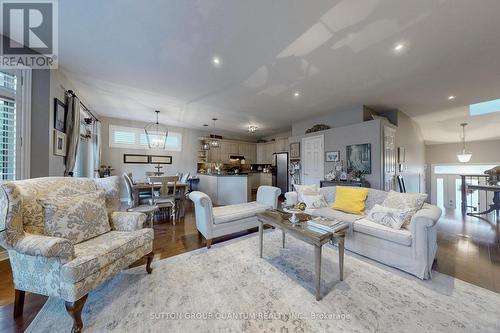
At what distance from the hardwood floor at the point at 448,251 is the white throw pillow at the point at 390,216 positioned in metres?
0.68

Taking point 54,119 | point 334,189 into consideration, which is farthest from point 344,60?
point 54,119

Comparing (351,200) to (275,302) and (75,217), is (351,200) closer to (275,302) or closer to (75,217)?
(275,302)

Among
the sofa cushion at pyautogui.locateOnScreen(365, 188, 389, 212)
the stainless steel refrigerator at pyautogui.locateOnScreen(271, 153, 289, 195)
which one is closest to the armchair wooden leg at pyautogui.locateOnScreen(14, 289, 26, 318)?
the sofa cushion at pyautogui.locateOnScreen(365, 188, 389, 212)

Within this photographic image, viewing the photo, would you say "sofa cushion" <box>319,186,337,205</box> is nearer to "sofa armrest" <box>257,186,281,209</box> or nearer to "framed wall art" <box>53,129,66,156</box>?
"sofa armrest" <box>257,186,281,209</box>

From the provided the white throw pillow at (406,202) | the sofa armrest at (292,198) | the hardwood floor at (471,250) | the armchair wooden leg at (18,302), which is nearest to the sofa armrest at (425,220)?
the white throw pillow at (406,202)

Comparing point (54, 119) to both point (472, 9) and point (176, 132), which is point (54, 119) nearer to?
point (176, 132)

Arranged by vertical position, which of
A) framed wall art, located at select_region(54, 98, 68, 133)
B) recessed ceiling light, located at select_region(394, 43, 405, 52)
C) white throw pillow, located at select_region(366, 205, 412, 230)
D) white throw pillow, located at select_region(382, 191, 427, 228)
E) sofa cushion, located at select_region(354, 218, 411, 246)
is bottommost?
sofa cushion, located at select_region(354, 218, 411, 246)

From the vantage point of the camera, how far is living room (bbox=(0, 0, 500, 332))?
1399mm

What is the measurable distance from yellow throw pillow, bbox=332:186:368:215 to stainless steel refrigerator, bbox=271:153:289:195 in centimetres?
424

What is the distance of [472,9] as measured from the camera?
69.1 inches

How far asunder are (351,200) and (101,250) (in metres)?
3.22

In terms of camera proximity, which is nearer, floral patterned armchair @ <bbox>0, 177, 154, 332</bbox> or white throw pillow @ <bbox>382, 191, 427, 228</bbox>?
floral patterned armchair @ <bbox>0, 177, 154, 332</bbox>

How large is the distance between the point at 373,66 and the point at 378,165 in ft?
8.10

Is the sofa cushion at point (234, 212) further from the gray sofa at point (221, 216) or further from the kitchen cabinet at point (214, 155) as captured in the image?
the kitchen cabinet at point (214, 155)
